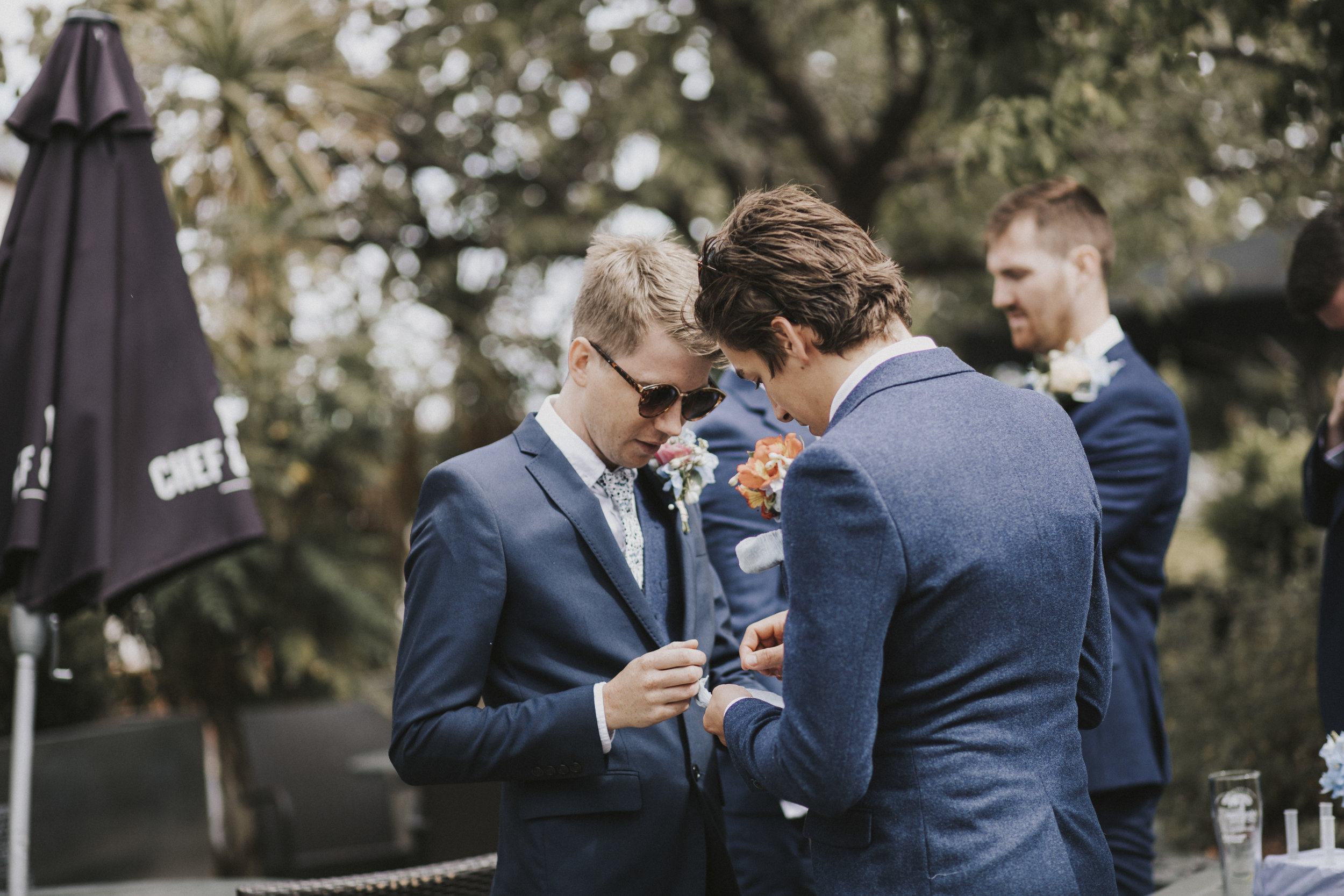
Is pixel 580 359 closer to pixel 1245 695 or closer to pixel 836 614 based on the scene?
pixel 836 614

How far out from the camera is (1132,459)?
298cm

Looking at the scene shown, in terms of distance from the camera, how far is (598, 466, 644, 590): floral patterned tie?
2.24 m

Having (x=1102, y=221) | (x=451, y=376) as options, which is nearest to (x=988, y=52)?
(x=1102, y=221)

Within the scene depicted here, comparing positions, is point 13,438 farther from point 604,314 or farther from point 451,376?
point 451,376

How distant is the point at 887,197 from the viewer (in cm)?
961

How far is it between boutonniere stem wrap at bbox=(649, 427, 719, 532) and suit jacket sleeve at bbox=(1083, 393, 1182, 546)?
1184 millimetres

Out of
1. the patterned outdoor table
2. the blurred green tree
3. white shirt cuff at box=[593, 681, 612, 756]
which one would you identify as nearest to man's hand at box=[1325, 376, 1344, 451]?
the blurred green tree

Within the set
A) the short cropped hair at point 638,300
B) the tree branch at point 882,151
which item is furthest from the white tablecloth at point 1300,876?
the tree branch at point 882,151

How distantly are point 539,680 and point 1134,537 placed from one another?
5.57 ft

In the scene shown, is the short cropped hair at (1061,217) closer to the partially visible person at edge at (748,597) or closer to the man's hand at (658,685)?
the partially visible person at edge at (748,597)

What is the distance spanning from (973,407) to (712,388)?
2.11 feet

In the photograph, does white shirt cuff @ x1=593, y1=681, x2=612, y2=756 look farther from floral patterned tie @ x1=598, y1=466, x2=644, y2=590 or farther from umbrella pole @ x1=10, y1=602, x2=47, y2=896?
umbrella pole @ x1=10, y1=602, x2=47, y2=896

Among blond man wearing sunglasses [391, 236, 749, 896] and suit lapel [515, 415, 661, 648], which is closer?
blond man wearing sunglasses [391, 236, 749, 896]

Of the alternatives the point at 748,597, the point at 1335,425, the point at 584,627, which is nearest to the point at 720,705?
the point at 584,627
